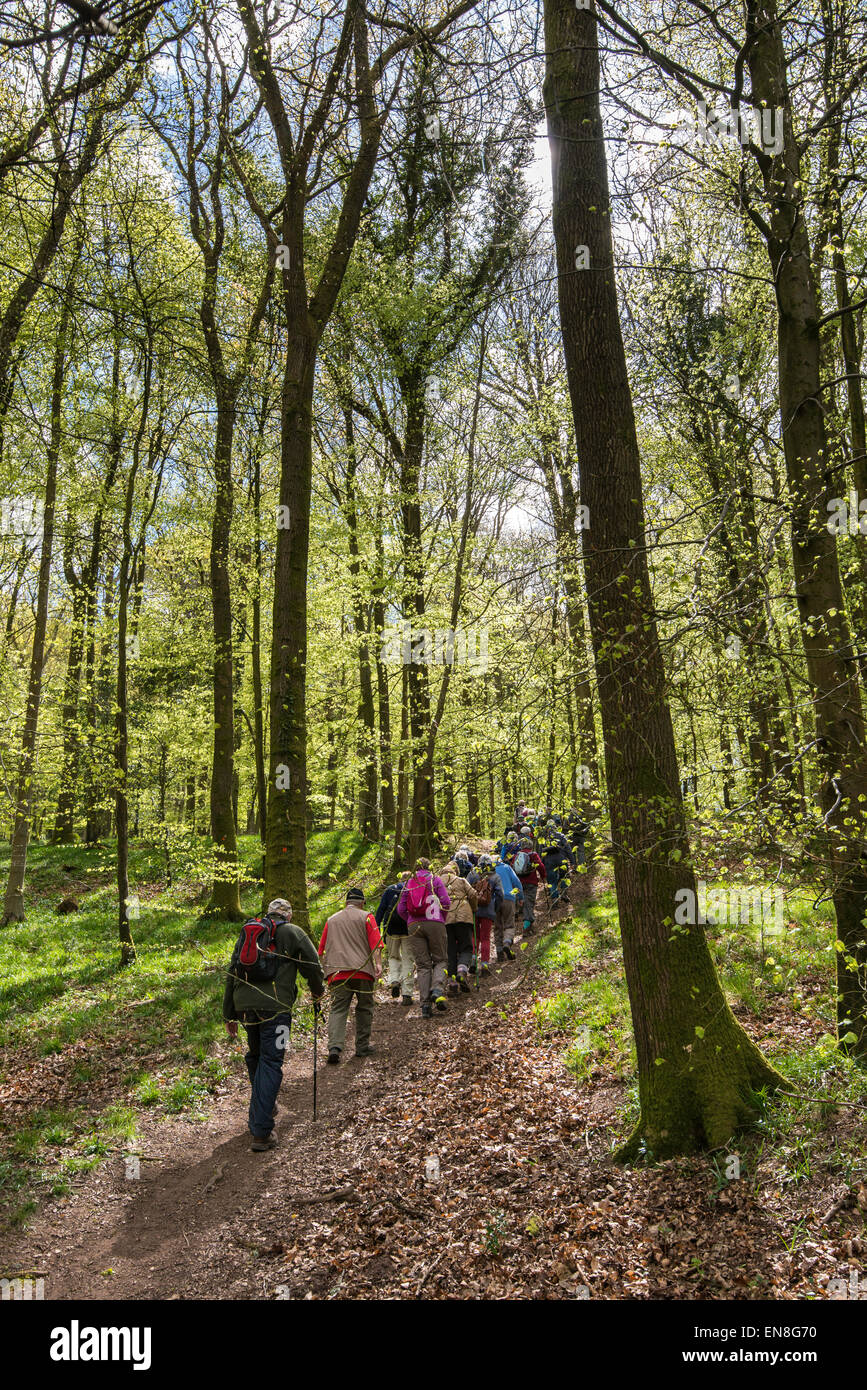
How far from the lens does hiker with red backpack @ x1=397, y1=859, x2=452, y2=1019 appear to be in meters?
10.1

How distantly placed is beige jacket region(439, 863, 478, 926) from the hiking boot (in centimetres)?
432

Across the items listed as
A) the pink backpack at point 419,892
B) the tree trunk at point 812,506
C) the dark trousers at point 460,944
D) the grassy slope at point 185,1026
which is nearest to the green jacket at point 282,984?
the grassy slope at point 185,1026

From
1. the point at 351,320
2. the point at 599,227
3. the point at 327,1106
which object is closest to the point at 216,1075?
the point at 327,1106

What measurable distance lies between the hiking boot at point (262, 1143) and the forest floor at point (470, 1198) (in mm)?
91

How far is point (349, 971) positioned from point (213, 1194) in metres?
2.92

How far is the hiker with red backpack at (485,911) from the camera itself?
1171cm

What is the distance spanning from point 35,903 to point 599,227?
53.2 feet

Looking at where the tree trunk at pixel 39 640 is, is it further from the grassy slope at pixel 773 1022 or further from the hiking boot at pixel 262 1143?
the grassy slope at pixel 773 1022

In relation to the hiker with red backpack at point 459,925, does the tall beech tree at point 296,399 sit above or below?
above

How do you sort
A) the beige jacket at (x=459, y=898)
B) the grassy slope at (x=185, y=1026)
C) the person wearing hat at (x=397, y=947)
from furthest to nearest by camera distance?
1. the beige jacket at (x=459, y=898)
2. the person wearing hat at (x=397, y=947)
3. the grassy slope at (x=185, y=1026)

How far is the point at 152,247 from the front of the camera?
11289 millimetres

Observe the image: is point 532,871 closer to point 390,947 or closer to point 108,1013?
point 390,947

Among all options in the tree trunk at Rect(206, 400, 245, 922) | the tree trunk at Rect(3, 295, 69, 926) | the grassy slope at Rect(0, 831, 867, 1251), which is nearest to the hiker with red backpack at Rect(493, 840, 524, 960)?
the grassy slope at Rect(0, 831, 867, 1251)

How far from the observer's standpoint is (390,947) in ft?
36.8
